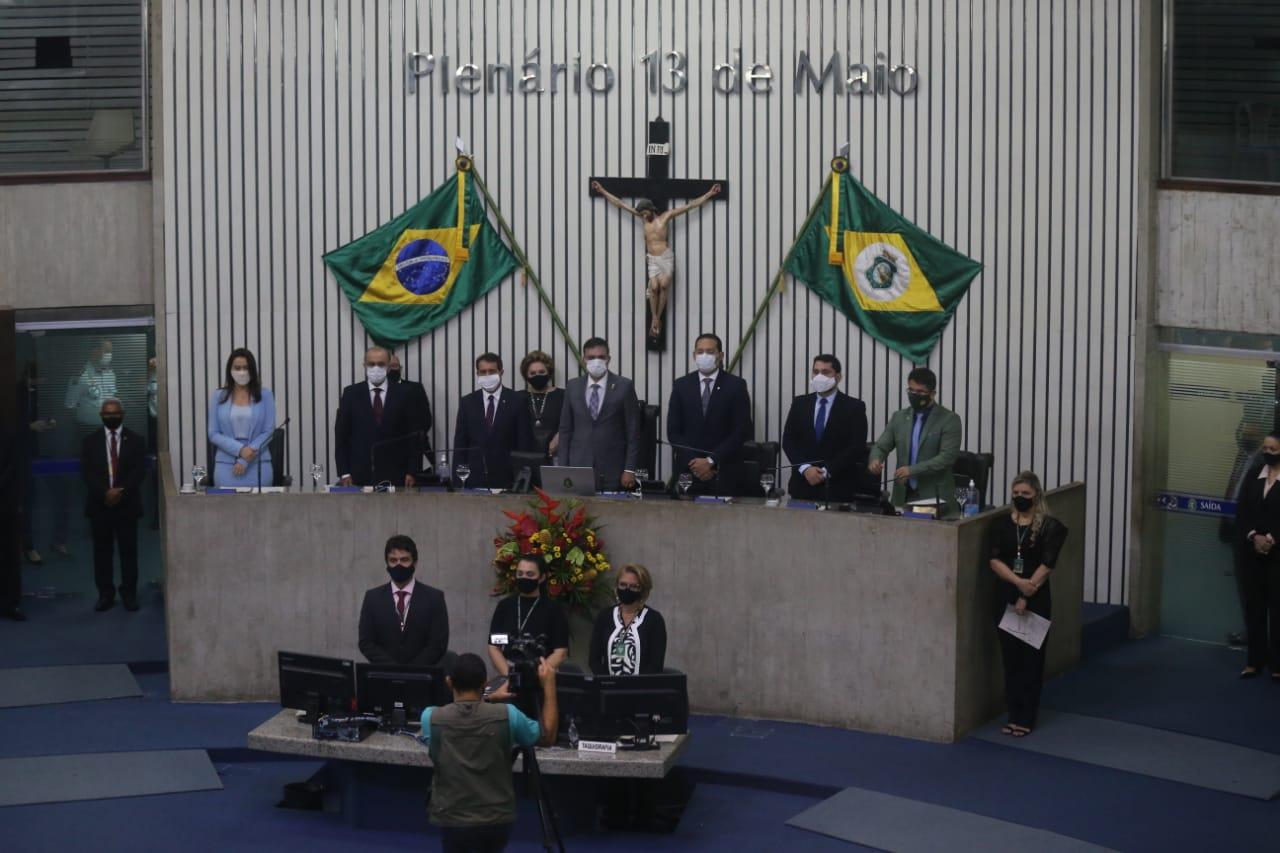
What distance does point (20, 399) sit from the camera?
12547 millimetres

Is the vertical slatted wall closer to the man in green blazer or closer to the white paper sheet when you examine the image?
the man in green blazer

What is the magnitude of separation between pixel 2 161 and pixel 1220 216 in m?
7.73

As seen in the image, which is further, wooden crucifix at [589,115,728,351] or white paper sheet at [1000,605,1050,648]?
wooden crucifix at [589,115,728,351]

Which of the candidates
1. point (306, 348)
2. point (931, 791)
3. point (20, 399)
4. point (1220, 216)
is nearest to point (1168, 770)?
point (931, 791)

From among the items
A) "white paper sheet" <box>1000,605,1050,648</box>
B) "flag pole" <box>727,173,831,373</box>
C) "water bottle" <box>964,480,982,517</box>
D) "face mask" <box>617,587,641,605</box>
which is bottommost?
"white paper sheet" <box>1000,605,1050,648</box>

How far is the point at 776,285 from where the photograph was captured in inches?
481

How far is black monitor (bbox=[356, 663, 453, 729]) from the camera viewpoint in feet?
27.1

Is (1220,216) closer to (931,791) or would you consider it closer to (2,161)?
(931,791)

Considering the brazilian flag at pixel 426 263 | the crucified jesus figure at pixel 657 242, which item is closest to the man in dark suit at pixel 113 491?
the brazilian flag at pixel 426 263

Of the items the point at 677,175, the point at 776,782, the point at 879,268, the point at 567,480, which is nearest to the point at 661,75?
the point at 677,175

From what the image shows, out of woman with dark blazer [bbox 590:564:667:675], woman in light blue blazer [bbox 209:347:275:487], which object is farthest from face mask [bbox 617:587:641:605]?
woman in light blue blazer [bbox 209:347:275:487]

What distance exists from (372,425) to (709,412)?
6.54 feet

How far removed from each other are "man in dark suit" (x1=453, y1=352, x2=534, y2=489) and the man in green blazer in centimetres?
203

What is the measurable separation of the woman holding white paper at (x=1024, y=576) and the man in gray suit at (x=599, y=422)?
229 cm
